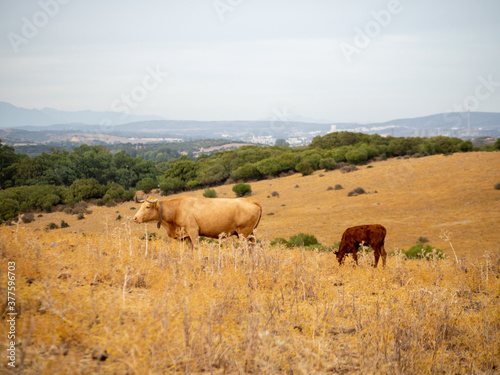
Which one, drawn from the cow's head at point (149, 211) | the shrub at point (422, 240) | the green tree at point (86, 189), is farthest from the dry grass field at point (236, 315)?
the green tree at point (86, 189)

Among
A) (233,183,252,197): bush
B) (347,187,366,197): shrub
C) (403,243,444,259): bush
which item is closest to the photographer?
(403,243,444,259): bush

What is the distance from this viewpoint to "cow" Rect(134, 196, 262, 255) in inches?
358

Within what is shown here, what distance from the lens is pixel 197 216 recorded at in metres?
9.09

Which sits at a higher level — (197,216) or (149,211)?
(149,211)

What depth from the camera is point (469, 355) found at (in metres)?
4.20

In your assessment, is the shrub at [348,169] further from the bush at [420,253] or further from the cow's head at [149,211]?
the cow's head at [149,211]

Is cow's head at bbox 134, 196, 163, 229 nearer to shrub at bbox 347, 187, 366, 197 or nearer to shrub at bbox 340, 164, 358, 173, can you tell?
shrub at bbox 347, 187, 366, 197

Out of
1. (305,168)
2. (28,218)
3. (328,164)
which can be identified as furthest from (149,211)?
(328,164)

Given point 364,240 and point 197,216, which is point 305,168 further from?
point 197,216

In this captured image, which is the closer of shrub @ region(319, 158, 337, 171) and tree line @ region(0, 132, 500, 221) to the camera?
tree line @ region(0, 132, 500, 221)

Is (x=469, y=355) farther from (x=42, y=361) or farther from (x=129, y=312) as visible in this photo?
(x=42, y=361)

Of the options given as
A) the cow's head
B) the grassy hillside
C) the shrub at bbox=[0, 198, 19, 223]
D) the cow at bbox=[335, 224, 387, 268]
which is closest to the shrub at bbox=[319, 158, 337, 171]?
the grassy hillside

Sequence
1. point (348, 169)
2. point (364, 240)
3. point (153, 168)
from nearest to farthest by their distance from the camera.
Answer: point (364, 240) < point (348, 169) < point (153, 168)

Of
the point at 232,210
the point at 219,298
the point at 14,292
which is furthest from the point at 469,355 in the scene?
the point at 232,210
